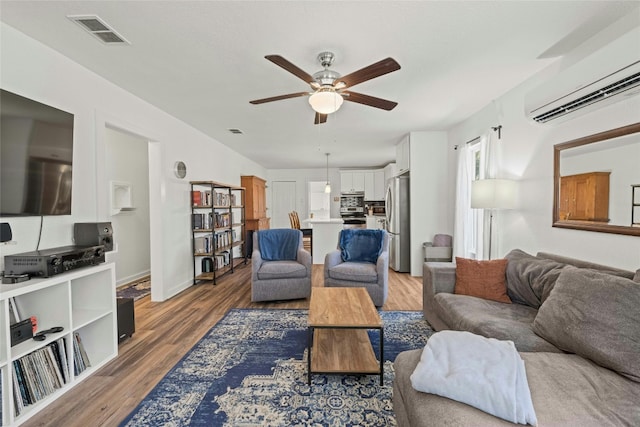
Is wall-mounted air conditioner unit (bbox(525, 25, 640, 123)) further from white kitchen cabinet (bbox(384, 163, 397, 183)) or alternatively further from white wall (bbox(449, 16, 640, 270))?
white kitchen cabinet (bbox(384, 163, 397, 183))

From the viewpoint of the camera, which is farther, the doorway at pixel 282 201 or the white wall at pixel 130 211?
the doorway at pixel 282 201

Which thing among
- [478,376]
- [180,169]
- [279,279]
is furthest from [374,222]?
[478,376]

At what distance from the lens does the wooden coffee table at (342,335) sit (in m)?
2.04

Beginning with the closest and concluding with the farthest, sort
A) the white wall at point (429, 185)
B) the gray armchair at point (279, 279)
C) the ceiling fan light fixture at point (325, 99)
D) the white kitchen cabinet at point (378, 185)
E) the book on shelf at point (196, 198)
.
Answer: the ceiling fan light fixture at point (325, 99) < the gray armchair at point (279, 279) < the book on shelf at point (196, 198) < the white wall at point (429, 185) < the white kitchen cabinet at point (378, 185)

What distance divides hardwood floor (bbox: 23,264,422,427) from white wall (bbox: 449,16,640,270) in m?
1.43

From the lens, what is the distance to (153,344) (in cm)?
271

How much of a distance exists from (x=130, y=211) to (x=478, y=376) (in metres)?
5.41

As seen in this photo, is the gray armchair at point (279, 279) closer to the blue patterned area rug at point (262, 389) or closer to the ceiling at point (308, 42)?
the blue patterned area rug at point (262, 389)

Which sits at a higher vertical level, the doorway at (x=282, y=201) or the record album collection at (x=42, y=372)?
the doorway at (x=282, y=201)

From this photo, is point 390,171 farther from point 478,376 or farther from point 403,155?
point 478,376

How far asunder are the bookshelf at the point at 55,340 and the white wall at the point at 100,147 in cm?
38

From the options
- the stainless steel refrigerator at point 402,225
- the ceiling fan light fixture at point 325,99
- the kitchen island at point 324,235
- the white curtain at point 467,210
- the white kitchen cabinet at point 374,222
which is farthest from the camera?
the white kitchen cabinet at point 374,222

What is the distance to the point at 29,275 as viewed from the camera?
74.9 inches

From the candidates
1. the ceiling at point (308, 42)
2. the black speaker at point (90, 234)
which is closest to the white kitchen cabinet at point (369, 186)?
the ceiling at point (308, 42)
